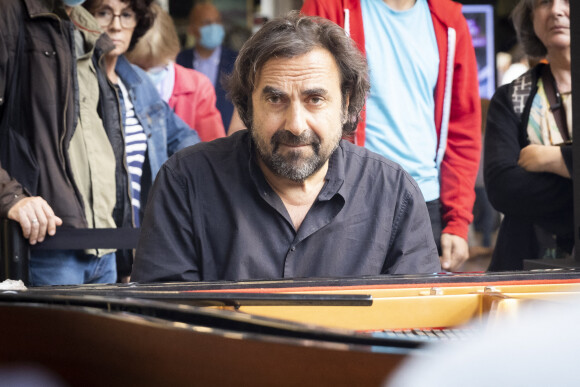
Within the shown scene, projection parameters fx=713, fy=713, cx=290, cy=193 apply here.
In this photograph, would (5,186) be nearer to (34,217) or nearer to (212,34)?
(34,217)

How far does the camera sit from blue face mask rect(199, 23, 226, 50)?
3.30 metres

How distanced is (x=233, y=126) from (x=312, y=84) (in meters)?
1.10

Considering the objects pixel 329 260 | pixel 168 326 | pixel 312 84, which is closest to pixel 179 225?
pixel 329 260

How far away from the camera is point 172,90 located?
311 cm

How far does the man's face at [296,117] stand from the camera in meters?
1.89

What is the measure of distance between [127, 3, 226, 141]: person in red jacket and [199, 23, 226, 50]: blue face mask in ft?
0.57

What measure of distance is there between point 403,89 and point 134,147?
41.9 inches

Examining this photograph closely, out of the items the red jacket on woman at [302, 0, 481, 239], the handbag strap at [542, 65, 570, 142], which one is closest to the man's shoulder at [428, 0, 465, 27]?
the red jacket on woman at [302, 0, 481, 239]

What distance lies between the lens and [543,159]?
2.73 meters

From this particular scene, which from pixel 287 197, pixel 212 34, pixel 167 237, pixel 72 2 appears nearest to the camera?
pixel 167 237

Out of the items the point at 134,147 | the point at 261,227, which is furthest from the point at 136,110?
the point at 261,227

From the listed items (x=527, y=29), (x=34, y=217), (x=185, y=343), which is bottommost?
(x=34, y=217)

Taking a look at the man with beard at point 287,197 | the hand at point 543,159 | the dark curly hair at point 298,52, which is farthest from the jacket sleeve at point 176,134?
the hand at point 543,159

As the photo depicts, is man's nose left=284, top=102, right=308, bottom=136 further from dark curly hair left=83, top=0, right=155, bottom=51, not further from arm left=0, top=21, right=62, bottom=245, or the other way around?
dark curly hair left=83, top=0, right=155, bottom=51
